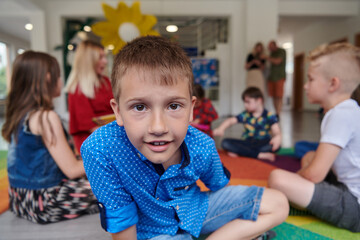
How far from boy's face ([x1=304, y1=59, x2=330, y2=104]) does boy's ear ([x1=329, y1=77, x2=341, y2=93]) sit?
17 mm

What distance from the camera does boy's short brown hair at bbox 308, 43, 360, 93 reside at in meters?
1.02

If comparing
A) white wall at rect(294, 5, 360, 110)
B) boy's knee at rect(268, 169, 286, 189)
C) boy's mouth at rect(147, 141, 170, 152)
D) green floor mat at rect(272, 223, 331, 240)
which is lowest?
green floor mat at rect(272, 223, 331, 240)

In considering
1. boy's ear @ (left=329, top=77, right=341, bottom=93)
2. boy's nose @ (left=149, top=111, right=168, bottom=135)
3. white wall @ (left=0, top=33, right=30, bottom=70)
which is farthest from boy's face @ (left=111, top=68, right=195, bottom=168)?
white wall @ (left=0, top=33, right=30, bottom=70)

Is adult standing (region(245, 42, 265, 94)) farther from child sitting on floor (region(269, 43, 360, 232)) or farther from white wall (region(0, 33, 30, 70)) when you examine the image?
white wall (region(0, 33, 30, 70))

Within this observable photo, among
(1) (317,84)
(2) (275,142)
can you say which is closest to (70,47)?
(2) (275,142)

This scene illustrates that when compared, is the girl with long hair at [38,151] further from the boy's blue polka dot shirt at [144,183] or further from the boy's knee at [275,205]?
the boy's knee at [275,205]

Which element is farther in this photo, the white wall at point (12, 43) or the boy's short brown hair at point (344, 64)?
the white wall at point (12, 43)

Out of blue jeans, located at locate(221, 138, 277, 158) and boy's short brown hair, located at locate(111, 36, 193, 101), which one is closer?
boy's short brown hair, located at locate(111, 36, 193, 101)

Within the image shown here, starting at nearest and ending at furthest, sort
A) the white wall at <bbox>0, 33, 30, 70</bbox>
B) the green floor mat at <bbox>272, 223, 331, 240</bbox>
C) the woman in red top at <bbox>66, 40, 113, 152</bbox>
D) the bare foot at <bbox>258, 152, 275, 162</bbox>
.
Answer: the green floor mat at <bbox>272, 223, 331, 240</bbox> < the woman in red top at <bbox>66, 40, 113, 152</bbox> < the bare foot at <bbox>258, 152, 275, 162</bbox> < the white wall at <bbox>0, 33, 30, 70</bbox>

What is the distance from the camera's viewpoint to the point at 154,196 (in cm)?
68

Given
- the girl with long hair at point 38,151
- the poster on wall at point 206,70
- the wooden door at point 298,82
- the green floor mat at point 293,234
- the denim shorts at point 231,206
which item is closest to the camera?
the denim shorts at point 231,206

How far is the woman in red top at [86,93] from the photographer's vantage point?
5.08ft

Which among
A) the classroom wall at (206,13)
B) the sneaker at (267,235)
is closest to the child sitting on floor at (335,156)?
the sneaker at (267,235)

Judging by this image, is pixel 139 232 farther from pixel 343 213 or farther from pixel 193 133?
pixel 343 213
